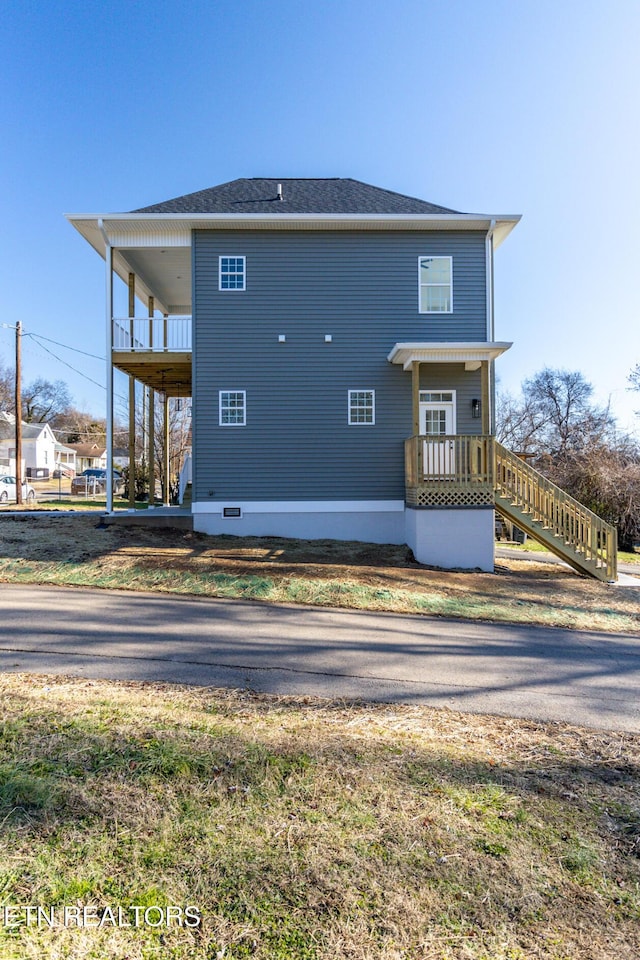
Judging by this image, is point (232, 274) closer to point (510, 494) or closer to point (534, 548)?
point (510, 494)

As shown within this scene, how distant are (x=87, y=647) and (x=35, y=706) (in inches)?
68.2

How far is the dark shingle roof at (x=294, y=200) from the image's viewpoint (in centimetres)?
1271

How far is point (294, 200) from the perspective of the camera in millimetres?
13266

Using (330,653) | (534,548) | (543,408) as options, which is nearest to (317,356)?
(330,653)

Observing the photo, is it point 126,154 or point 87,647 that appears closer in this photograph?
point 87,647

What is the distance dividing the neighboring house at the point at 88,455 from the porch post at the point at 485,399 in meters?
60.7

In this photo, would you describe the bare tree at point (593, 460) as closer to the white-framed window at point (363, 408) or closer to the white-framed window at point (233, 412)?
the white-framed window at point (363, 408)

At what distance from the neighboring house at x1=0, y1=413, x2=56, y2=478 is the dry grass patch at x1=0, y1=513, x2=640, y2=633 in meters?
43.7

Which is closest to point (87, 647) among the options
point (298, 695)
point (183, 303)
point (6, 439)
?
point (298, 695)

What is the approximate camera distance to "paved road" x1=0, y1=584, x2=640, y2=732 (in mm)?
4414

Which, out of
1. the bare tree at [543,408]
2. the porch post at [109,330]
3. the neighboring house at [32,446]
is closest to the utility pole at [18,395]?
the porch post at [109,330]

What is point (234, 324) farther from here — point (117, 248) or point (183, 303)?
point (183, 303)

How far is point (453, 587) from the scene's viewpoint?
29.3ft

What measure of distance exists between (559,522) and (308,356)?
6.76 metres
